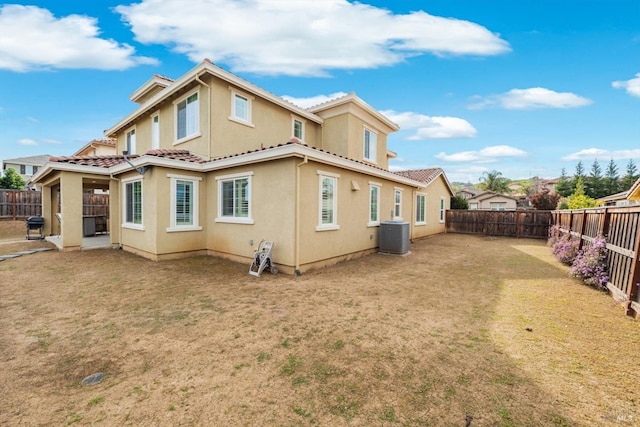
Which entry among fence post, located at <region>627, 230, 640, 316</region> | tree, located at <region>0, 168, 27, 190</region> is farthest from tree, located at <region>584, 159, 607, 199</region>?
tree, located at <region>0, 168, 27, 190</region>

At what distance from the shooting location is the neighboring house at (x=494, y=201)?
38000 millimetres

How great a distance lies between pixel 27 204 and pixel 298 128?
1913 cm

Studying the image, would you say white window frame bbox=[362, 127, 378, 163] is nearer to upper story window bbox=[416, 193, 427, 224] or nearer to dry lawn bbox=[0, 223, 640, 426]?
upper story window bbox=[416, 193, 427, 224]

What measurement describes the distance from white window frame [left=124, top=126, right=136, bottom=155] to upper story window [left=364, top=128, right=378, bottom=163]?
39.7ft

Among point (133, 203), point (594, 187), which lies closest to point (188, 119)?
point (133, 203)

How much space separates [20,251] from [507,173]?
231 feet

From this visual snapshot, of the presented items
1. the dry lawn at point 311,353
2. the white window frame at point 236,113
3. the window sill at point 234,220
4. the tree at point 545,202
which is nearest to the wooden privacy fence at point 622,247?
the dry lawn at point 311,353

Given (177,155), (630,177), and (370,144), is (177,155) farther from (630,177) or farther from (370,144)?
(630,177)

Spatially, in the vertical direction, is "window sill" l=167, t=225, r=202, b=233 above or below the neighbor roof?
below

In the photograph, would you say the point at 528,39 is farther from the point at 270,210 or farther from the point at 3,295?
the point at 3,295

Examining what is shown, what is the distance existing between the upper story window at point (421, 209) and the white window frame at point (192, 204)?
1156cm

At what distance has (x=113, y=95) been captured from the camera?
16703mm

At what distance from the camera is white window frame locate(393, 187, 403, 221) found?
12.7m

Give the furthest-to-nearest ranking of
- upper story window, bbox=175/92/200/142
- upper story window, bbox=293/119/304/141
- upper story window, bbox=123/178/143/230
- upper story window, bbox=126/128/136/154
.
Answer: upper story window, bbox=126/128/136/154, upper story window, bbox=293/119/304/141, upper story window, bbox=175/92/200/142, upper story window, bbox=123/178/143/230
